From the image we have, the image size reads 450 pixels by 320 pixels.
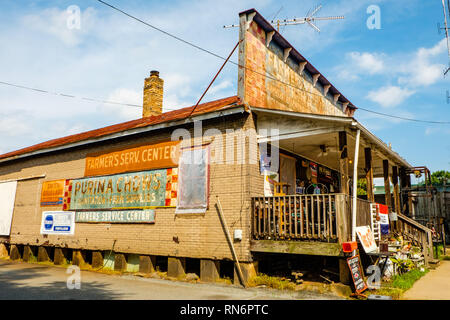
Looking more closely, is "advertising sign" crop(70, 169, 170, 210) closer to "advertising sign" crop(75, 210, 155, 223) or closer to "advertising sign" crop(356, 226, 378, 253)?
"advertising sign" crop(75, 210, 155, 223)

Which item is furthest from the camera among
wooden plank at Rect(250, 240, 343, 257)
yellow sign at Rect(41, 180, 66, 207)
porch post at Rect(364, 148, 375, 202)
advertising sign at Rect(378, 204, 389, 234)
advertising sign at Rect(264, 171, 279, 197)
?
yellow sign at Rect(41, 180, 66, 207)

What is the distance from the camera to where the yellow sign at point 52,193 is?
13969 millimetres

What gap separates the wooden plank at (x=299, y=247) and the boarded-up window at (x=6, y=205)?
12.5 metres

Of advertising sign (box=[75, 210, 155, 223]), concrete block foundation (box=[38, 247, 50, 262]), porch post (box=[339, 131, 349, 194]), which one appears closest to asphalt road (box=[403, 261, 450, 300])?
porch post (box=[339, 131, 349, 194])

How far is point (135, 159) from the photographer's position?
11.8 metres

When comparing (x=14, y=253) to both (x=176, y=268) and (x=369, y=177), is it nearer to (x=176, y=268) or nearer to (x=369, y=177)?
(x=176, y=268)

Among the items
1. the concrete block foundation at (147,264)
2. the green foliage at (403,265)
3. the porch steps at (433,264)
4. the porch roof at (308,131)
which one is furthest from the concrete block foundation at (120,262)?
the porch steps at (433,264)

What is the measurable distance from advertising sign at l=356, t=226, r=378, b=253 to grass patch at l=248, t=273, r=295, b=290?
74.2 inches

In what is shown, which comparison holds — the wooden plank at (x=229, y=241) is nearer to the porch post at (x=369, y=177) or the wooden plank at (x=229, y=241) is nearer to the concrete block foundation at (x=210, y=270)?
the concrete block foundation at (x=210, y=270)

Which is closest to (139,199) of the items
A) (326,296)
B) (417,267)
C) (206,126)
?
(206,126)

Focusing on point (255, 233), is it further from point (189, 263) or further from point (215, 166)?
point (189, 263)

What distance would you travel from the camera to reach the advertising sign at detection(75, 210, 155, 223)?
11.1m

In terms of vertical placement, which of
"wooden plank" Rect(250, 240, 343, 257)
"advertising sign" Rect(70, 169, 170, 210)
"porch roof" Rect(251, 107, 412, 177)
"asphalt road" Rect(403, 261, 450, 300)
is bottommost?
"asphalt road" Rect(403, 261, 450, 300)
